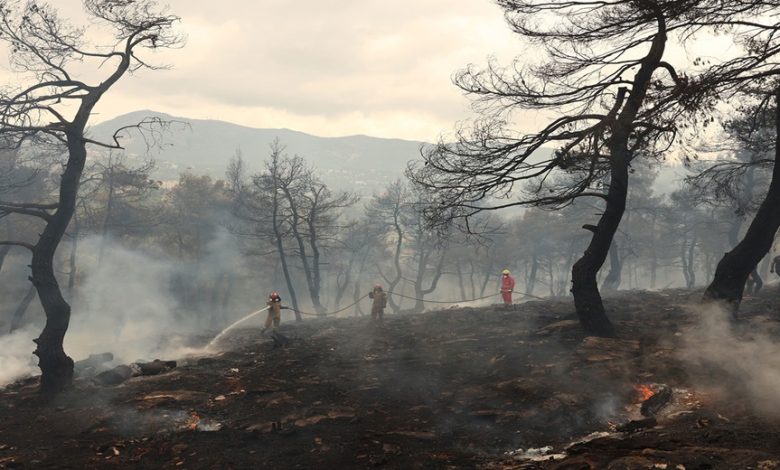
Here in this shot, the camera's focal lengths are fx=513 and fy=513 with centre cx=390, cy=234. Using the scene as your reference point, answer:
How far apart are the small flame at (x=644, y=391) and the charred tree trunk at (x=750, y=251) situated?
425cm

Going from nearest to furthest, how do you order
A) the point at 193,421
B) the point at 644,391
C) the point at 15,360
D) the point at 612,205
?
the point at 644,391 → the point at 193,421 → the point at 612,205 → the point at 15,360

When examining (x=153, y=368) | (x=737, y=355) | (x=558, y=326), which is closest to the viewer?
(x=737, y=355)

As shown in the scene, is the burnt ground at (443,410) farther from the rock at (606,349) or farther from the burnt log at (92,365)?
the burnt log at (92,365)

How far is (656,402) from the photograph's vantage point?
7379 mm

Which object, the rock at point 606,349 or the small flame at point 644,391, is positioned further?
the rock at point 606,349

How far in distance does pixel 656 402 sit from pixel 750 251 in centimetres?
551

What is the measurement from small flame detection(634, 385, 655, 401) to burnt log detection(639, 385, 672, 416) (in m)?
0.12

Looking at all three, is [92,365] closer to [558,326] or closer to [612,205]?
[558,326]

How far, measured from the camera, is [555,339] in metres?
11.5

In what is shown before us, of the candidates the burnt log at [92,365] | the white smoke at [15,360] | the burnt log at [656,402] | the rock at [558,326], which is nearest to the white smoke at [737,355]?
the burnt log at [656,402]

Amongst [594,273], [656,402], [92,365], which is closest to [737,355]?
[656,402]

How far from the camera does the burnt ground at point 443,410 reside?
6074 mm

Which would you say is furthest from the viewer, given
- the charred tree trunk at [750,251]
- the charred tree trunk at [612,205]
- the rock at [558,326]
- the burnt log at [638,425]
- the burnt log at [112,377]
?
the rock at [558,326]

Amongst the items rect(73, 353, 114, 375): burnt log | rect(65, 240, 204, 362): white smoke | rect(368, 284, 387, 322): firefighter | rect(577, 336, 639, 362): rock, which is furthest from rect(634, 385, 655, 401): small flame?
rect(65, 240, 204, 362): white smoke
